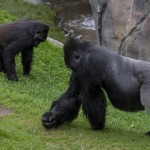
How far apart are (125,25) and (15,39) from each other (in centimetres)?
230

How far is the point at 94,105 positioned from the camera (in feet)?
19.4

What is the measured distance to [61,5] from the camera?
15.2 m

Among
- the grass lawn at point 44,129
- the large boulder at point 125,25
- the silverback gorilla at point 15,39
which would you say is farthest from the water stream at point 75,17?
the grass lawn at point 44,129

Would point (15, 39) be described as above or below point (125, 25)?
above

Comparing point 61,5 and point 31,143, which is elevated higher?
point 31,143

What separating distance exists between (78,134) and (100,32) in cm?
491

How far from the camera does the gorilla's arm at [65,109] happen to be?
5.94 m

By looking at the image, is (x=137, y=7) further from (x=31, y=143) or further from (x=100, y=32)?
(x=31, y=143)

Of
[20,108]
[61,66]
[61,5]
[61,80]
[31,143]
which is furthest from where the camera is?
[61,5]

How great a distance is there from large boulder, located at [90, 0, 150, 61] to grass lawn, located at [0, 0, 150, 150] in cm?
161

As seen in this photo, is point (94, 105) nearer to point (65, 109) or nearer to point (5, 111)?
point (65, 109)

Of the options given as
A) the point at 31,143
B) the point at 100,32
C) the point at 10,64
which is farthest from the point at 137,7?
the point at 31,143

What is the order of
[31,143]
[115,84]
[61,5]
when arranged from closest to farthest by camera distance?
[31,143] < [115,84] < [61,5]

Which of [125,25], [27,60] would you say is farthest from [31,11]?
[27,60]
